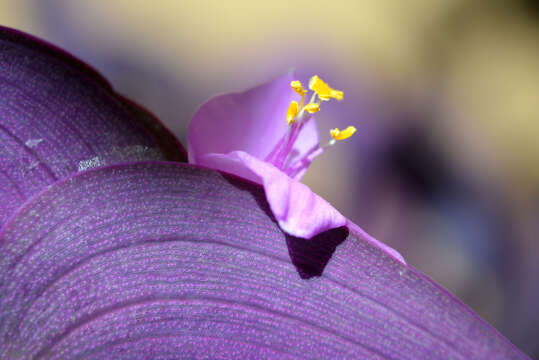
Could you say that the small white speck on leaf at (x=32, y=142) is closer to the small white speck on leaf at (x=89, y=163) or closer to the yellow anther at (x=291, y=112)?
the small white speck on leaf at (x=89, y=163)

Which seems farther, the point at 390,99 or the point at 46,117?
the point at 390,99

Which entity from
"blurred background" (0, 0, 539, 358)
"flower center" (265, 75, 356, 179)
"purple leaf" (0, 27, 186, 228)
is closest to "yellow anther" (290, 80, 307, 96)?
"flower center" (265, 75, 356, 179)

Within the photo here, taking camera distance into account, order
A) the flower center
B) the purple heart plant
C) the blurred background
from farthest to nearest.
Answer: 1. the blurred background
2. the flower center
3. the purple heart plant

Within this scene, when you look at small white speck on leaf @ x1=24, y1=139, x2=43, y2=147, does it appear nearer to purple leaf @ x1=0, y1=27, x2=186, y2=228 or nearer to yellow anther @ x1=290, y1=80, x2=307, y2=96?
purple leaf @ x1=0, y1=27, x2=186, y2=228

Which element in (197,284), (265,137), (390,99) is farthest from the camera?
(390,99)

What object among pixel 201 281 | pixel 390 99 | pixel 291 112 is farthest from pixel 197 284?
pixel 390 99

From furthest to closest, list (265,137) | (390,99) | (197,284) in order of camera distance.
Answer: (390,99)
(265,137)
(197,284)

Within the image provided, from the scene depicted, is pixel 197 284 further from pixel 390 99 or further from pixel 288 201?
pixel 390 99

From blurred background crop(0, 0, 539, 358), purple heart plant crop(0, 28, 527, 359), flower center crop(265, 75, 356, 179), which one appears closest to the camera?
purple heart plant crop(0, 28, 527, 359)
